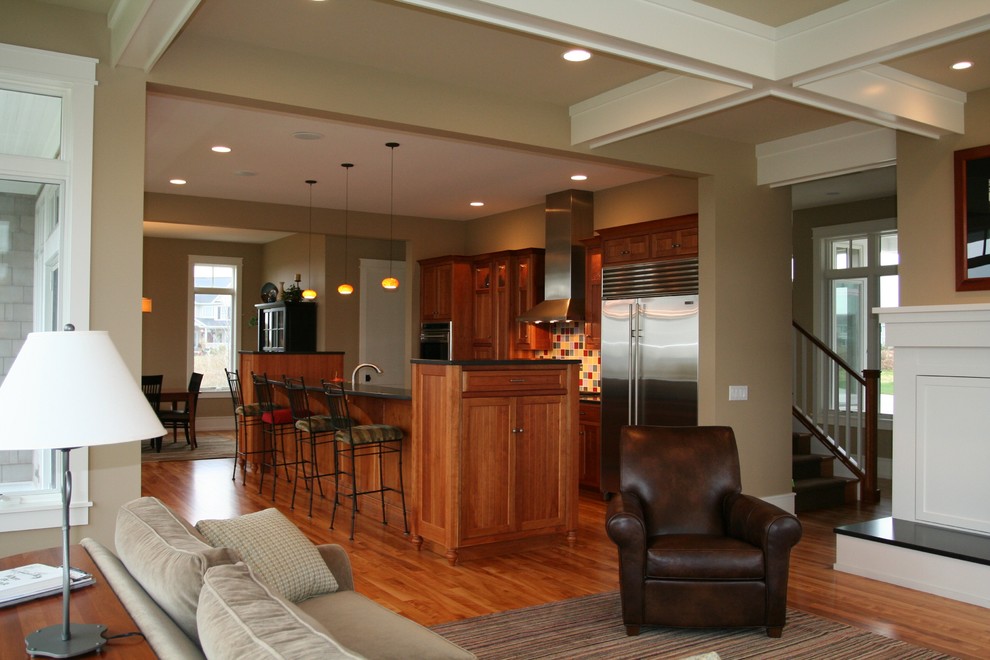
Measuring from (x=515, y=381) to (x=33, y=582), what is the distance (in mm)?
3497

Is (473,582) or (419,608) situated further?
(473,582)

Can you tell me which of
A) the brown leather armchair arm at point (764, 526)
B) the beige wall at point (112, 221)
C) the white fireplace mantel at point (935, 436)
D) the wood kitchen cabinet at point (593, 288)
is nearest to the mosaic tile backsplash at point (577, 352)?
the wood kitchen cabinet at point (593, 288)

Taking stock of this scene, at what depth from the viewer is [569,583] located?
4715 mm

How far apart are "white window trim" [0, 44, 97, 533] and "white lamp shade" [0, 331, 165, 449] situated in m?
2.19

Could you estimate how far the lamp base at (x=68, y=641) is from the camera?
1751mm

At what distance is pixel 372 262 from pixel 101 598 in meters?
9.36

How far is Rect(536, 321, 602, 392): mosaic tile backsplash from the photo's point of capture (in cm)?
827

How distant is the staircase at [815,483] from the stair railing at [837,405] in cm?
18

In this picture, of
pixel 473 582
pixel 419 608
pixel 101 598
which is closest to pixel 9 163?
pixel 101 598

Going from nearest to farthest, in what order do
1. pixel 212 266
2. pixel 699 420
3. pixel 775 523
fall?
pixel 775 523, pixel 699 420, pixel 212 266

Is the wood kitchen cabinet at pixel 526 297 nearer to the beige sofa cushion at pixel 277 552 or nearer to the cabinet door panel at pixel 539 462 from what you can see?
the cabinet door panel at pixel 539 462

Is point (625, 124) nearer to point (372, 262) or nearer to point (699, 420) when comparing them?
point (699, 420)

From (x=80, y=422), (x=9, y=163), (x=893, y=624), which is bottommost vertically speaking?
(x=893, y=624)

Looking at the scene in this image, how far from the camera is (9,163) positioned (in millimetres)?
3803
